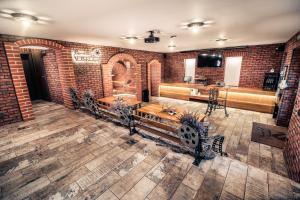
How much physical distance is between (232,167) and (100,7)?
3239mm

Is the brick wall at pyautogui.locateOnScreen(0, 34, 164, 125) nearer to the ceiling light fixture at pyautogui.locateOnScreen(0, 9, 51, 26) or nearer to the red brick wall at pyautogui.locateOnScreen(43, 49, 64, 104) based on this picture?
the red brick wall at pyautogui.locateOnScreen(43, 49, 64, 104)

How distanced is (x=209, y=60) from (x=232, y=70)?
1.24 meters

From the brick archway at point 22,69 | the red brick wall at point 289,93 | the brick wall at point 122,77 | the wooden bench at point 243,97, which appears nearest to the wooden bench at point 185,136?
the brick archway at point 22,69

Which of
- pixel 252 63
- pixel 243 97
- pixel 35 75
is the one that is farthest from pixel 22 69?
pixel 252 63

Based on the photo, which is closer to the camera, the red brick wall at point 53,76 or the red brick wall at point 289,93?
the red brick wall at point 289,93

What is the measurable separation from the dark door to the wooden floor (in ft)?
11.7

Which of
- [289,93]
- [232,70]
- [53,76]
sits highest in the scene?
[232,70]

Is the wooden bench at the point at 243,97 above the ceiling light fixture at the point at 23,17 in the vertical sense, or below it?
below

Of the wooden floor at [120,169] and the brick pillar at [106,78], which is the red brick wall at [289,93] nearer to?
the wooden floor at [120,169]

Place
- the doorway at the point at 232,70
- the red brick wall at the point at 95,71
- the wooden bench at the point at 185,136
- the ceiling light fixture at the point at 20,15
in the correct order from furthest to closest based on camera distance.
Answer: the doorway at the point at 232,70, the red brick wall at the point at 95,71, the wooden bench at the point at 185,136, the ceiling light fixture at the point at 20,15

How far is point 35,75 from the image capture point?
6.76 meters

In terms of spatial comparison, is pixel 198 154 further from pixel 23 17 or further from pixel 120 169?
pixel 23 17

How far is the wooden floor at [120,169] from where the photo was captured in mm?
1903

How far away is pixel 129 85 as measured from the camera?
10.3 m
